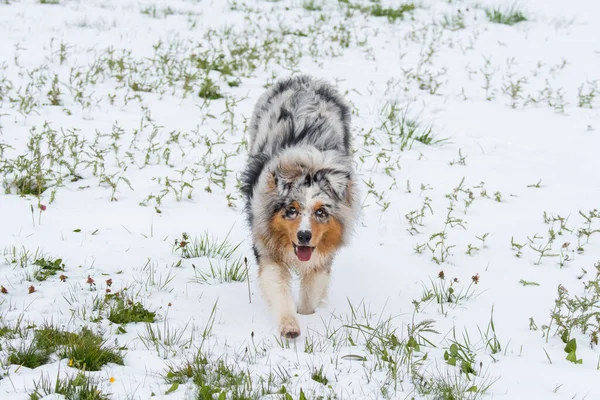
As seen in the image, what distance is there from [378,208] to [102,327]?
329cm

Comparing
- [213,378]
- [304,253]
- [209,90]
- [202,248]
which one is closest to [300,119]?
[202,248]

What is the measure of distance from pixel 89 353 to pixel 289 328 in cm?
130

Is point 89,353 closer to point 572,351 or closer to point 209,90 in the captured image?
point 572,351

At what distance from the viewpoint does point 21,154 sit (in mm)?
6777

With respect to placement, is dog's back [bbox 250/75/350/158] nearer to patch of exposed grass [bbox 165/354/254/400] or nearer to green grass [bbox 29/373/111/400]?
patch of exposed grass [bbox 165/354/254/400]

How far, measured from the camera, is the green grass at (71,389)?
10.2 ft

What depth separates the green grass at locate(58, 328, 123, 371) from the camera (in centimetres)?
343

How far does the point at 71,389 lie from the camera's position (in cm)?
313

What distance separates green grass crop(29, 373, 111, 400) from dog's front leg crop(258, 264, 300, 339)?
4.58 ft

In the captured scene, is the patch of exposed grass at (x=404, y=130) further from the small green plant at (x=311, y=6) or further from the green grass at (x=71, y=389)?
the green grass at (x=71, y=389)

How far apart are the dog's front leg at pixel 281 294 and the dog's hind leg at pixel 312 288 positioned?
6.0 inches

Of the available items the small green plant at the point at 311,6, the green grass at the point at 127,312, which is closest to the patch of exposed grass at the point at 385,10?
the small green plant at the point at 311,6

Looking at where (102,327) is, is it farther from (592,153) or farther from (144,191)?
(592,153)

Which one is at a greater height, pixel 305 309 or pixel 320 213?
pixel 320 213
